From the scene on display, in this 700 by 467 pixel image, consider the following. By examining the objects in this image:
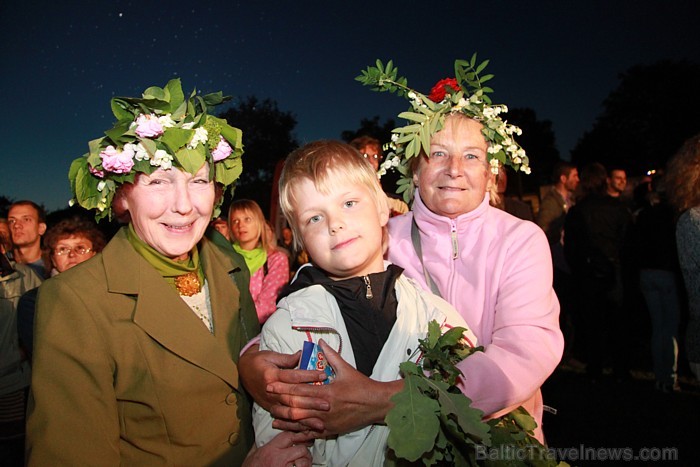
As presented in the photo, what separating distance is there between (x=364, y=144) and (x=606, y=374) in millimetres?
5149

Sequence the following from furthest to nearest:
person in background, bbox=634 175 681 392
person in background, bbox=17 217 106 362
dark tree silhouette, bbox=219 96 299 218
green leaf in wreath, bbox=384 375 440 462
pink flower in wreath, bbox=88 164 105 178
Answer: dark tree silhouette, bbox=219 96 299 218
person in background, bbox=634 175 681 392
person in background, bbox=17 217 106 362
pink flower in wreath, bbox=88 164 105 178
green leaf in wreath, bbox=384 375 440 462

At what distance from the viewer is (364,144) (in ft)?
16.2

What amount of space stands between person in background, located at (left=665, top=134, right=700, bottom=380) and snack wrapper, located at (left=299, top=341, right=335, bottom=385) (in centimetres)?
366

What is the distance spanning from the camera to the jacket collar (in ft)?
6.45

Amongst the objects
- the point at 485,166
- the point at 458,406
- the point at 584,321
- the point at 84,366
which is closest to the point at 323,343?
the point at 458,406

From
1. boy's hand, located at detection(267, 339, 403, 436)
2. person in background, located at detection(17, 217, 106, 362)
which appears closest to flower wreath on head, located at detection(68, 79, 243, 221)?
boy's hand, located at detection(267, 339, 403, 436)

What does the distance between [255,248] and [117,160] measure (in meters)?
4.31

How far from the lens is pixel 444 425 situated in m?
1.66

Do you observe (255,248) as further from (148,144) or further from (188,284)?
(148,144)

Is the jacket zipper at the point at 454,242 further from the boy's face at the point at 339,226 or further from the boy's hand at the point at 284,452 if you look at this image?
the boy's hand at the point at 284,452

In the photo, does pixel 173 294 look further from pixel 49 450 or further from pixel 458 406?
pixel 458 406

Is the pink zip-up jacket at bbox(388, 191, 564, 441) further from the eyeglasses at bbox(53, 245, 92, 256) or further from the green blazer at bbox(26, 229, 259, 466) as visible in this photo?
the eyeglasses at bbox(53, 245, 92, 256)

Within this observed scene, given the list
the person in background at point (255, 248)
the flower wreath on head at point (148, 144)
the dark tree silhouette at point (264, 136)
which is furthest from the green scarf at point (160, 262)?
the dark tree silhouette at point (264, 136)

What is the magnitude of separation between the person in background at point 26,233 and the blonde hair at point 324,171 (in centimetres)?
453
